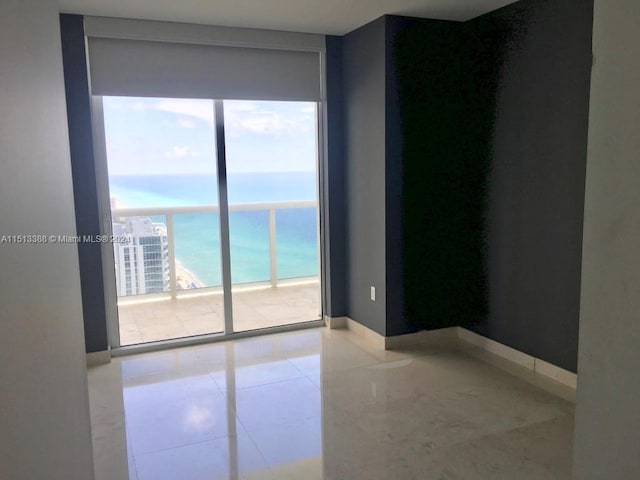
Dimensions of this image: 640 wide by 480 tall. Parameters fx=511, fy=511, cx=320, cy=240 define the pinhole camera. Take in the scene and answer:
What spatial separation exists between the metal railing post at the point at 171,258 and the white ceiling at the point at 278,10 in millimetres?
2042

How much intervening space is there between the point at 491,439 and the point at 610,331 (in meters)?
2.03

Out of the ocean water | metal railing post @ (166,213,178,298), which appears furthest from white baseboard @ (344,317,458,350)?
metal railing post @ (166,213,178,298)

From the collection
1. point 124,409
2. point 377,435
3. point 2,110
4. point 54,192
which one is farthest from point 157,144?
point 2,110

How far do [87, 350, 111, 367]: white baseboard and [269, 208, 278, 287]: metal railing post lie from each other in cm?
219

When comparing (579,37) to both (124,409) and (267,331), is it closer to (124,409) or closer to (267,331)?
(267,331)

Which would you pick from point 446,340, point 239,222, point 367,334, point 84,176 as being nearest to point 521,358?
point 446,340

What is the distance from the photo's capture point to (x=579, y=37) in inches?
113

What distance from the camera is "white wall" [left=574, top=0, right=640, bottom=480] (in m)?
0.70

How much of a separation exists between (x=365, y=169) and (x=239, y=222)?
5.72 ft

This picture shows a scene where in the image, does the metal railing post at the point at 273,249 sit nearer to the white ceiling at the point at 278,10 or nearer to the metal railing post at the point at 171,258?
the metal railing post at the point at 171,258

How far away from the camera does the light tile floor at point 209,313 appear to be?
14.4 feet

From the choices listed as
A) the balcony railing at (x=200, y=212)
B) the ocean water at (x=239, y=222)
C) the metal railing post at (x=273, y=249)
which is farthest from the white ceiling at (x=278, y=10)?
the metal railing post at (x=273, y=249)

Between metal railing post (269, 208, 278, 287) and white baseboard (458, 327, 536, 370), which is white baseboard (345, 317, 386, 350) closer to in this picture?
white baseboard (458, 327, 536, 370)

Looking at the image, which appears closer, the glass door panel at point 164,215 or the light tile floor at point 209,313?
the glass door panel at point 164,215
